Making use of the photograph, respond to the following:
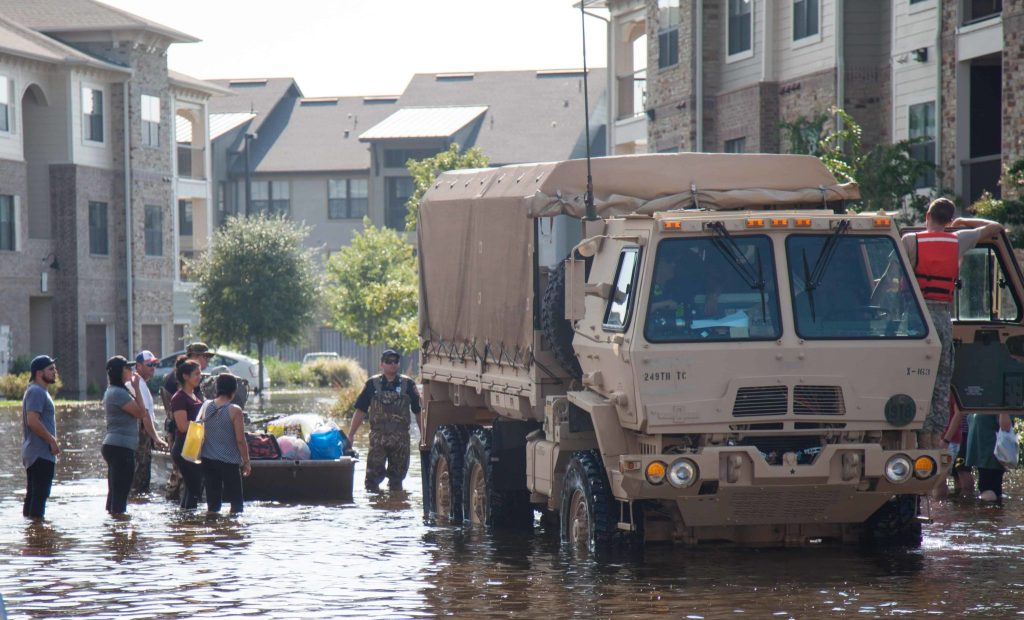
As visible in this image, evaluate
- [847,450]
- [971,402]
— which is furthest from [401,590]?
[971,402]

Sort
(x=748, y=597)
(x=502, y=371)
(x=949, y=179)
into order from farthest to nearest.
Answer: (x=949, y=179)
(x=502, y=371)
(x=748, y=597)

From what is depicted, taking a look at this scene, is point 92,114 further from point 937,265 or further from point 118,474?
point 937,265

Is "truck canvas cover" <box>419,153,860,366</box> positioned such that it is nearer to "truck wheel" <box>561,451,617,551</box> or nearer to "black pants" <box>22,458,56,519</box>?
"truck wheel" <box>561,451,617,551</box>

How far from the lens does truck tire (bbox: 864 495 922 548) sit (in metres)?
13.7

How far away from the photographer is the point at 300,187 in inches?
3388

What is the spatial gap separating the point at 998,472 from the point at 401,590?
8.21m

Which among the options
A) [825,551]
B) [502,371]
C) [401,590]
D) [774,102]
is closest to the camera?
[401,590]

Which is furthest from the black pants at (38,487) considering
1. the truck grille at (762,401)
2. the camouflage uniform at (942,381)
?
the camouflage uniform at (942,381)

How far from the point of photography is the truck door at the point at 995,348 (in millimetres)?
14086

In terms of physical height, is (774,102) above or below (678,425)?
above

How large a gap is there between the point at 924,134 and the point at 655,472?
18946 millimetres

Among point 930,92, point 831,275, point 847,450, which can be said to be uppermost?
point 930,92

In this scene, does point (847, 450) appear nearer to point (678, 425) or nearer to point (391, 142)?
point (678, 425)

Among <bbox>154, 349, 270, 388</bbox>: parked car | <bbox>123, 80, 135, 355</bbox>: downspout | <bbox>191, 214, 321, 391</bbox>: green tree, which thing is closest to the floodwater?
<bbox>154, 349, 270, 388</bbox>: parked car
